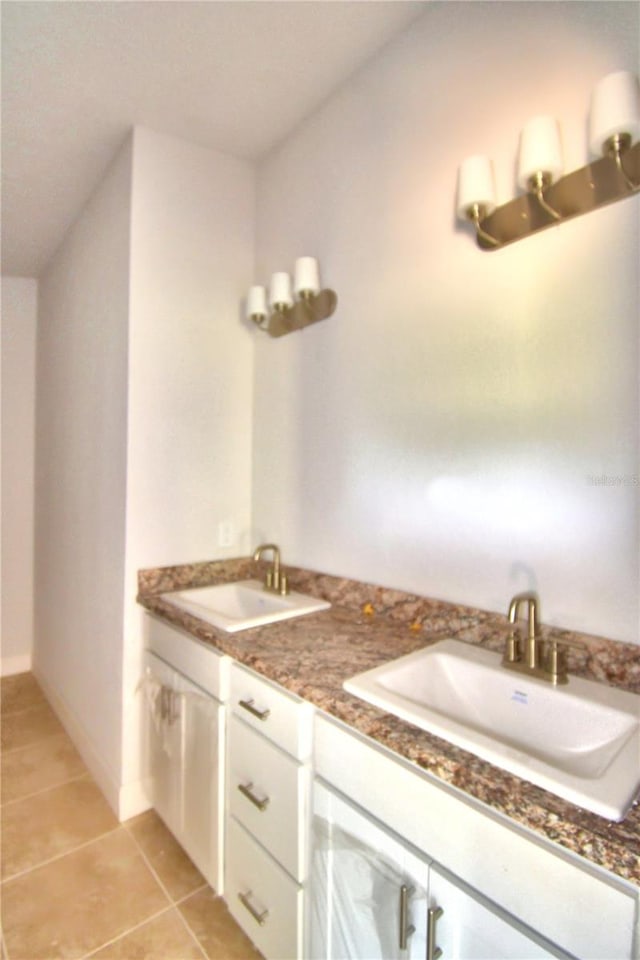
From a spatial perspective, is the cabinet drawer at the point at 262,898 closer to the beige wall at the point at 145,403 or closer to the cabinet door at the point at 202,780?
the cabinet door at the point at 202,780

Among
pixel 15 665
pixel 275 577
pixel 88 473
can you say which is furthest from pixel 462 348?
pixel 15 665

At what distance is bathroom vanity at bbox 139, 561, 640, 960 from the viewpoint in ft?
2.18

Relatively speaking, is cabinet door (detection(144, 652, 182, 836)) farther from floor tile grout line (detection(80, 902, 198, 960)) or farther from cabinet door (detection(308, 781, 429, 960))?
cabinet door (detection(308, 781, 429, 960))

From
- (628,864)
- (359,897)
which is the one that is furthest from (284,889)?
(628,864)

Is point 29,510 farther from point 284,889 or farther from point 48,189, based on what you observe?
point 284,889

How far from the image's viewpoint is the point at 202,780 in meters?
1.47

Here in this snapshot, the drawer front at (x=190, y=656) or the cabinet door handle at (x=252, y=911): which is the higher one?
the drawer front at (x=190, y=656)

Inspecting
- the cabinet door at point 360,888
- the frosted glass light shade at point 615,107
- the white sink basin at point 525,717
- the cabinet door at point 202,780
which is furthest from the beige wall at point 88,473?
the frosted glass light shade at point 615,107

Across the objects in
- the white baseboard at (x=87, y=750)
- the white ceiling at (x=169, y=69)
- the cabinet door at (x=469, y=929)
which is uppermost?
the white ceiling at (x=169, y=69)

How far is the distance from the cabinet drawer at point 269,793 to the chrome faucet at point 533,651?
55 centimetres

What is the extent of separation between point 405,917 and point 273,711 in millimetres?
466

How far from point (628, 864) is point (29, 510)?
372 cm

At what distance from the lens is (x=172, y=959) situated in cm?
132

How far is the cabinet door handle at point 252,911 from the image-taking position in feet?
4.05
